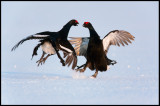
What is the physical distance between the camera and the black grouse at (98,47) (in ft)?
29.8

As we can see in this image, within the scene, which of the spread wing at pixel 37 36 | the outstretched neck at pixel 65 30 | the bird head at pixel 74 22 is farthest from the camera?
the bird head at pixel 74 22

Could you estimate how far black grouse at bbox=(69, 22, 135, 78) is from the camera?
357 inches

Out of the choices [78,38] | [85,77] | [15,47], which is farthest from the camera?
[78,38]

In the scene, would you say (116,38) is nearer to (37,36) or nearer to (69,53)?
(69,53)

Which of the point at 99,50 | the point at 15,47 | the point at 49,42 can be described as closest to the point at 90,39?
the point at 99,50

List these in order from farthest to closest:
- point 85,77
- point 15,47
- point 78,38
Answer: point 78,38
point 85,77
point 15,47

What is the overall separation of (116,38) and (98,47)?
711 mm

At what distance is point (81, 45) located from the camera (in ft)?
32.3

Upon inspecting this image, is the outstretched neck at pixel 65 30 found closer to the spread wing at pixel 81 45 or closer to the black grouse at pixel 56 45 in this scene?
the black grouse at pixel 56 45

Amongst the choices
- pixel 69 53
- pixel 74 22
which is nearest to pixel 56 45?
pixel 69 53

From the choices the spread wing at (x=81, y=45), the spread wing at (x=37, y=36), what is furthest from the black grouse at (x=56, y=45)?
the spread wing at (x=81, y=45)

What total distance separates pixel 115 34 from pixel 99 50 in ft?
2.22

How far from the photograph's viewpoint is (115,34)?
9.49m

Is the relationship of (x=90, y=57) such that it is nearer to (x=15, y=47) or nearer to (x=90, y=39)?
(x=90, y=39)
